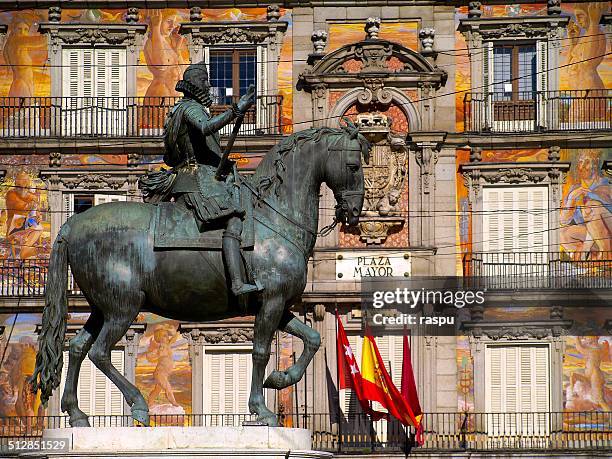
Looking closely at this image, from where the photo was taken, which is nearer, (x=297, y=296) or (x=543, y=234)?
(x=297, y=296)

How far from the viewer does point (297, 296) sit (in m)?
15.6

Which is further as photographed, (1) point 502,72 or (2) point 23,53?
(2) point 23,53

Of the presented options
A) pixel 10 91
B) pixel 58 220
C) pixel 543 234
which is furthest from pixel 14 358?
pixel 543 234

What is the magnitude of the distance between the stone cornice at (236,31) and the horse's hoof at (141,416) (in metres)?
23.2

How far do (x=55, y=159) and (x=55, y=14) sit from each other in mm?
3257

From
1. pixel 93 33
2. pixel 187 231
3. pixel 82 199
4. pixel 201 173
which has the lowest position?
pixel 187 231

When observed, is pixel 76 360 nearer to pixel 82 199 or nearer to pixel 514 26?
pixel 82 199

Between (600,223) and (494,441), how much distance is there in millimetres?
5227

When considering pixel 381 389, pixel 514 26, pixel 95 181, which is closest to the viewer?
pixel 381 389

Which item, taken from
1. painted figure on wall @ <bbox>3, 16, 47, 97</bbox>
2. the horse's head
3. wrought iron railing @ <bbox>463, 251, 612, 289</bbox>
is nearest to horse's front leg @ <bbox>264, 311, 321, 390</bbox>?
the horse's head

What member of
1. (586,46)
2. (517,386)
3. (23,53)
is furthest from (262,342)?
(23,53)

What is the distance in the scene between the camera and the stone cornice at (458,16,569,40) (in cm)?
3750

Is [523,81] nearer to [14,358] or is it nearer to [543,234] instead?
[543,234]

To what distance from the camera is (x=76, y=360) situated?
51.0 feet
